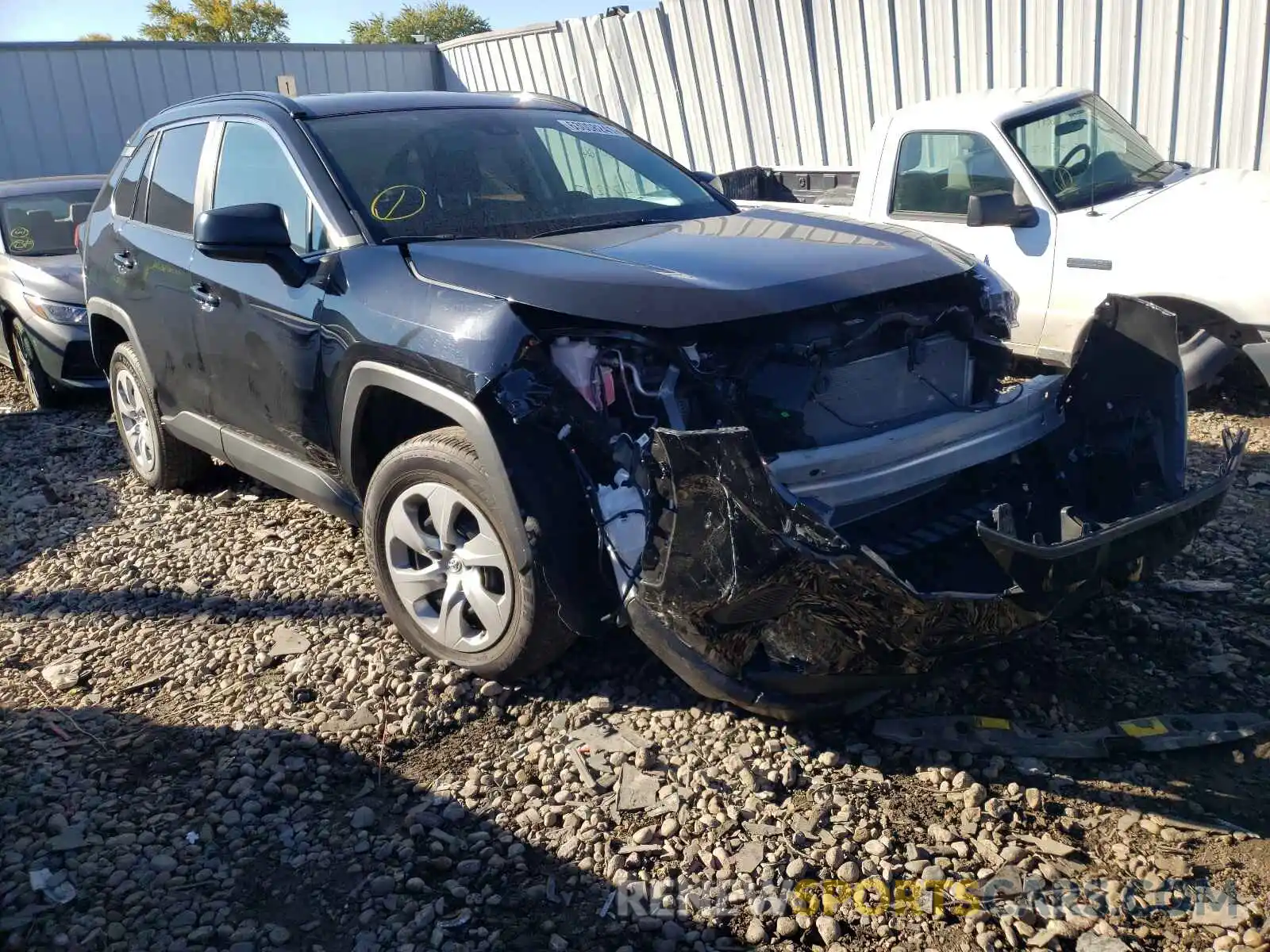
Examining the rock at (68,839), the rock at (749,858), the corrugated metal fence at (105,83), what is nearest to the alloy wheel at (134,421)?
the rock at (68,839)

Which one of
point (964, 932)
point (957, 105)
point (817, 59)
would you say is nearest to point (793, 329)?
point (964, 932)

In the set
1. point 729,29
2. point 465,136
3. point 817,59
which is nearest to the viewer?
point 465,136

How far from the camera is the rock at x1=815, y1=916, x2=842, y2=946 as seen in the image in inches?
96.5

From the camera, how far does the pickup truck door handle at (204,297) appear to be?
4309 mm

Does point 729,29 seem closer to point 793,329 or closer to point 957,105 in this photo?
point 957,105

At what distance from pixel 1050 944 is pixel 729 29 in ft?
35.6

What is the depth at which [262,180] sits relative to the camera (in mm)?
4207

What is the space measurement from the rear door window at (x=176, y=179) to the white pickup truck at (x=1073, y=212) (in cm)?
372

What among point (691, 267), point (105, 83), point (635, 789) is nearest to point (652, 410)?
point (691, 267)

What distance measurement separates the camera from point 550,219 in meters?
4.02

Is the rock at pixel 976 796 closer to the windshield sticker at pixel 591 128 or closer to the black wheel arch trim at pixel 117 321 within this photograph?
the windshield sticker at pixel 591 128

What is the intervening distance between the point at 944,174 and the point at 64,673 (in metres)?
5.32

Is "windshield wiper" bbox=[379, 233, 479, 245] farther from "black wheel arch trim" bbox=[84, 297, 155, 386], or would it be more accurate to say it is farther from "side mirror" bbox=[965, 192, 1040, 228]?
"side mirror" bbox=[965, 192, 1040, 228]

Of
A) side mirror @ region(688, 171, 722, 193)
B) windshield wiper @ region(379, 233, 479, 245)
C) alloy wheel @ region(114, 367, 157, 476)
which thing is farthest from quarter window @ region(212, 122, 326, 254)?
side mirror @ region(688, 171, 722, 193)
